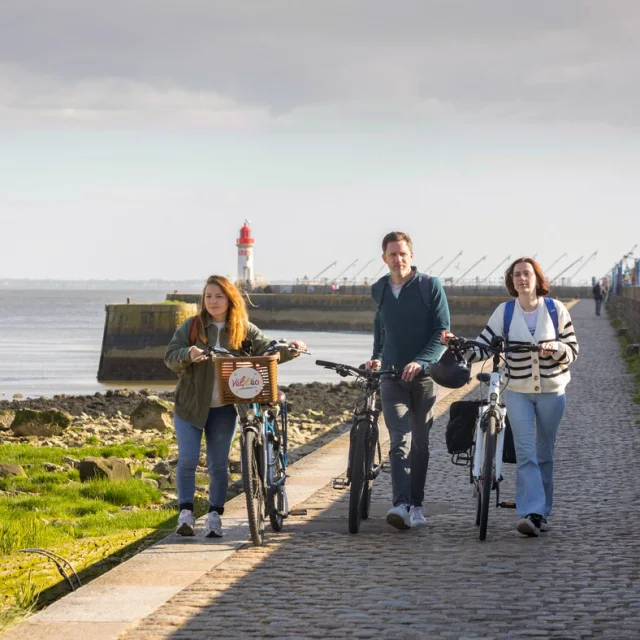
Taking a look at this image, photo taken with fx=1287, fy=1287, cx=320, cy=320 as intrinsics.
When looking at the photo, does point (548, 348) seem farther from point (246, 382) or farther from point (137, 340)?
point (137, 340)

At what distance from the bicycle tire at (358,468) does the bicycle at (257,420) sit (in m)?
0.47

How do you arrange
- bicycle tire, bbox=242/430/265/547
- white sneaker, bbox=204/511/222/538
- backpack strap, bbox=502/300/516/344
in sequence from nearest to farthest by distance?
bicycle tire, bbox=242/430/265/547 → white sneaker, bbox=204/511/222/538 → backpack strap, bbox=502/300/516/344

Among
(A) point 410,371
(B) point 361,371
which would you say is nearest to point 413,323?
(A) point 410,371

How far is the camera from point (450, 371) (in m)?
7.90

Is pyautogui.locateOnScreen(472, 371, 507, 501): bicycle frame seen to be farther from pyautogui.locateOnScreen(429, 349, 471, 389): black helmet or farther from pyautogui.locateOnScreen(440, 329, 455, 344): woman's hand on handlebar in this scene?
pyautogui.locateOnScreen(440, 329, 455, 344): woman's hand on handlebar

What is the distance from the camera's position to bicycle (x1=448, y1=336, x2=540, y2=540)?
305 inches

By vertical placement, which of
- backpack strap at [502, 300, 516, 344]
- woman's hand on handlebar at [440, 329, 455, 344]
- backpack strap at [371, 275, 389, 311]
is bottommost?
woman's hand on handlebar at [440, 329, 455, 344]

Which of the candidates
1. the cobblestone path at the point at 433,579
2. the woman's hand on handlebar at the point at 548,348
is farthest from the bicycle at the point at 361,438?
the woman's hand on handlebar at the point at 548,348

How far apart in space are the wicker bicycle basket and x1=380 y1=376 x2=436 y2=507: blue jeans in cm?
96

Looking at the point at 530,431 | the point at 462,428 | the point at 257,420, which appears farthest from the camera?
the point at 462,428

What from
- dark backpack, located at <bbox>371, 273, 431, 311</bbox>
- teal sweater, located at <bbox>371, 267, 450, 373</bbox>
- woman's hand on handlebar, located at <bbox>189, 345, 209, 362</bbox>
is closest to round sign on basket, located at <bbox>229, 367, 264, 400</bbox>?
woman's hand on handlebar, located at <bbox>189, 345, 209, 362</bbox>

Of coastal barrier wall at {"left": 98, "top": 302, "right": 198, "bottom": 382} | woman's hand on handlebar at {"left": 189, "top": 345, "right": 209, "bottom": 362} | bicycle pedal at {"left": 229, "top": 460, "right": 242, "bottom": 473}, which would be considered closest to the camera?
woman's hand on handlebar at {"left": 189, "top": 345, "right": 209, "bottom": 362}

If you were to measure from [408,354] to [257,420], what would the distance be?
117cm

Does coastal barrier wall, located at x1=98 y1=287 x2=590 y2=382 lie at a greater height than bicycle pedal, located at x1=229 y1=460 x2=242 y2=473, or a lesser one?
greater
